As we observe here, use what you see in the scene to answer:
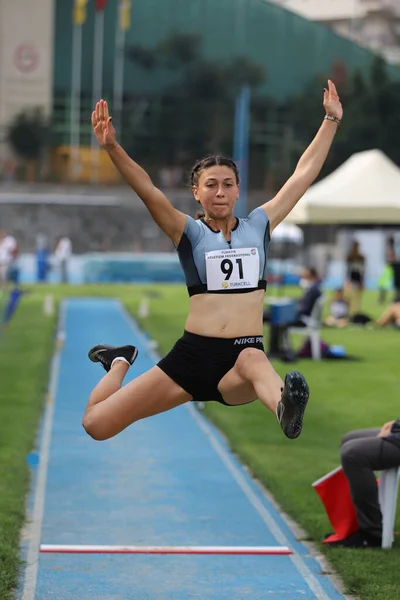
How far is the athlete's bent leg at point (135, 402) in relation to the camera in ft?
21.5

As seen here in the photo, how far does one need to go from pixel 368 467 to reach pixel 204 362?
1869 mm

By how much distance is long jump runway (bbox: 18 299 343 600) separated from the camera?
724 centimetres

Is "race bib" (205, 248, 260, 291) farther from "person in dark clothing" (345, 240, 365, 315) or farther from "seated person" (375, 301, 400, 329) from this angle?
"person in dark clothing" (345, 240, 365, 315)

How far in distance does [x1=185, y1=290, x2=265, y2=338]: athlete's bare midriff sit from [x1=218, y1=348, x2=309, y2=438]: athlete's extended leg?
129 millimetres

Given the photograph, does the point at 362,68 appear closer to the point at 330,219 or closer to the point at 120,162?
the point at 330,219

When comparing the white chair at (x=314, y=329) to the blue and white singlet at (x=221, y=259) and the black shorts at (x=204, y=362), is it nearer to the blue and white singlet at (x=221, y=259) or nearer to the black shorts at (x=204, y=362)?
the blue and white singlet at (x=221, y=259)

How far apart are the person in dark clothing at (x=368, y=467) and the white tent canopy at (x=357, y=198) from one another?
1760cm

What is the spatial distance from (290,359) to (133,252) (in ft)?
145

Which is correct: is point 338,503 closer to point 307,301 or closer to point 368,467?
point 368,467

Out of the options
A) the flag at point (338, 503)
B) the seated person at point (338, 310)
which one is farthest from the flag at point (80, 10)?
the flag at point (338, 503)

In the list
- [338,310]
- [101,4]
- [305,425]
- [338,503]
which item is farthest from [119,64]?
[338,503]

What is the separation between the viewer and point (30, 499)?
9.66m

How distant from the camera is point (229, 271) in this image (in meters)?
6.60

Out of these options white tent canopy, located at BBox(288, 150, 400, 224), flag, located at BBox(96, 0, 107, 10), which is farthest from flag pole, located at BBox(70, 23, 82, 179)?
white tent canopy, located at BBox(288, 150, 400, 224)
